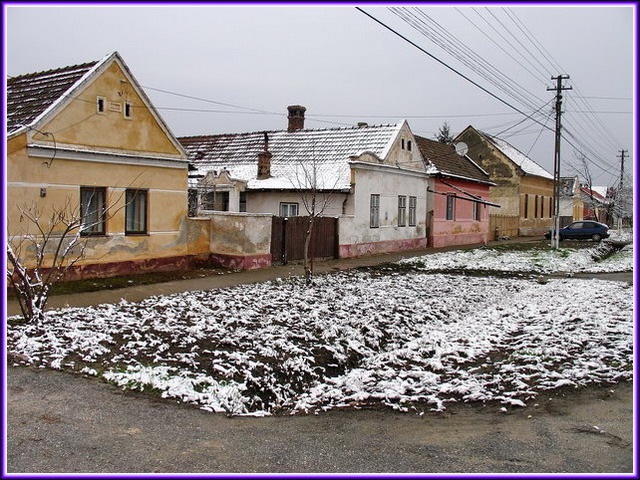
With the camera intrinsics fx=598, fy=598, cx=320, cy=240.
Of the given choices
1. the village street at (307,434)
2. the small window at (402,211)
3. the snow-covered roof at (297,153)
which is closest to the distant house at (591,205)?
the small window at (402,211)

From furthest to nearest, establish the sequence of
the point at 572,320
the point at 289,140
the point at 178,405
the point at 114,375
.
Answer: the point at 289,140 < the point at 572,320 < the point at 114,375 < the point at 178,405

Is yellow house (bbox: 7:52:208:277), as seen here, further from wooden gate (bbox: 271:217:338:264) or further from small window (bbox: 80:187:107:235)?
wooden gate (bbox: 271:217:338:264)

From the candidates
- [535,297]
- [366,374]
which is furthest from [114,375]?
[535,297]

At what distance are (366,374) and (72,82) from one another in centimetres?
1097

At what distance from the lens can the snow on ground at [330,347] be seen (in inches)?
281

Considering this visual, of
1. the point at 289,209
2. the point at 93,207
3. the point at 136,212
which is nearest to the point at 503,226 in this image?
the point at 289,209

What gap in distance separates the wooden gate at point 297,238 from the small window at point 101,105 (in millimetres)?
6355

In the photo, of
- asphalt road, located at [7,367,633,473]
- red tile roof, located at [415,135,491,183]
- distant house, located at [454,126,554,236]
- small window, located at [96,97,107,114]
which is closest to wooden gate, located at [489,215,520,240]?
distant house, located at [454,126,554,236]

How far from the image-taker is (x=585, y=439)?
558 centimetres

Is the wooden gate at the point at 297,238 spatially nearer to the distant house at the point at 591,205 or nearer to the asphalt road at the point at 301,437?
the asphalt road at the point at 301,437

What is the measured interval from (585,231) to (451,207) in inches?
504

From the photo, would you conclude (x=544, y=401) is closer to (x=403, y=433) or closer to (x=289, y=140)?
(x=403, y=433)

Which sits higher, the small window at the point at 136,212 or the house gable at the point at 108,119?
the house gable at the point at 108,119

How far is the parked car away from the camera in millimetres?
38781
